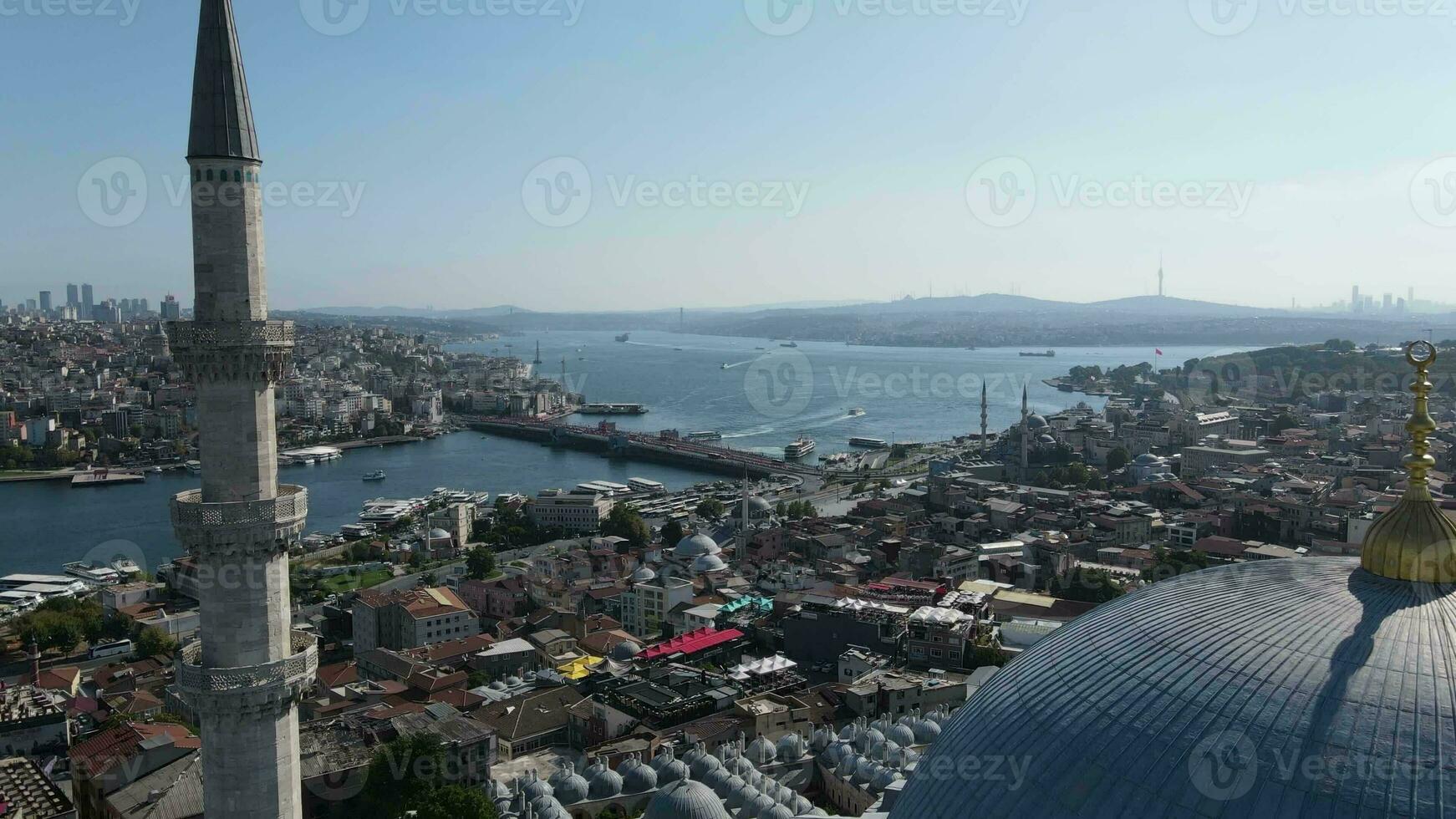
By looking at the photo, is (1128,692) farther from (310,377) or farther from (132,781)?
(310,377)

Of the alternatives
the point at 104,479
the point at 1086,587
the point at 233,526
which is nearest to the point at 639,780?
the point at 233,526

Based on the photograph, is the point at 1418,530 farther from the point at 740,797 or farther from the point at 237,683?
the point at 740,797

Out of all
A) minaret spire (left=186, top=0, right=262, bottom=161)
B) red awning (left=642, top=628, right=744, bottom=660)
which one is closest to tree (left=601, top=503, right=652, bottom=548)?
red awning (left=642, top=628, right=744, bottom=660)

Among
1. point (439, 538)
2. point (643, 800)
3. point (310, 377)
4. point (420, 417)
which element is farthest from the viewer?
point (310, 377)

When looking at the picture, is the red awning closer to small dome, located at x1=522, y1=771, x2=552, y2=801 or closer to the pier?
small dome, located at x1=522, y1=771, x2=552, y2=801

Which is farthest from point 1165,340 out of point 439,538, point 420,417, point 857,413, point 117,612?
point 117,612
